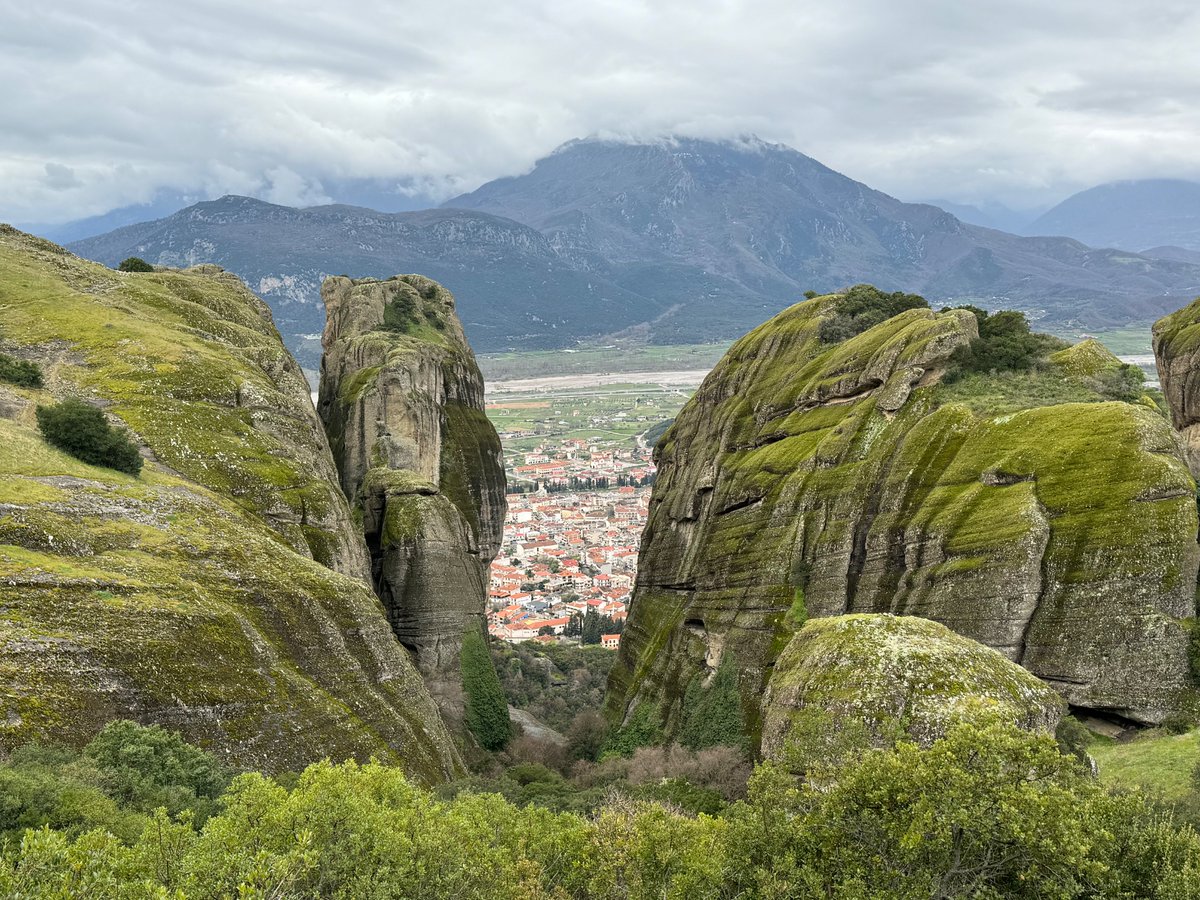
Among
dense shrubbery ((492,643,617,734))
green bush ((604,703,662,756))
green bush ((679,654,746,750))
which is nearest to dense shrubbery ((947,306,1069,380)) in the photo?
green bush ((679,654,746,750))

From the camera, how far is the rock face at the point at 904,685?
1074 inches

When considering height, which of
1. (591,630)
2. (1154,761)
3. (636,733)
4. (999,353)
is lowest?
(591,630)

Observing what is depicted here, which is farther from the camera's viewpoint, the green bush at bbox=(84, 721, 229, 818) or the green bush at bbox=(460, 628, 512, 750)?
the green bush at bbox=(460, 628, 512, 750)

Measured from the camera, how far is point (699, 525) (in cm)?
6197

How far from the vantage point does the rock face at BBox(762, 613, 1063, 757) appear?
27281 mm

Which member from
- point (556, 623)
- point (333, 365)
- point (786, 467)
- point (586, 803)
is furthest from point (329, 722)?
point (556, 623)

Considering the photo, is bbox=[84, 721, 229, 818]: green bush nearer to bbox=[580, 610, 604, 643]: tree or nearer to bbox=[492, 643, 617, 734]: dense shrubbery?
bbox=[492, 643, 617, 734]: dense shrubbery

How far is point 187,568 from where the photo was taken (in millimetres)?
32875

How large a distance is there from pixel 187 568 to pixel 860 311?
51.6 meters

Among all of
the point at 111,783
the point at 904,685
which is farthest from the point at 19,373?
the point at 904,685

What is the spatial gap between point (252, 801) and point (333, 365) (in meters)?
Answer: 73.0

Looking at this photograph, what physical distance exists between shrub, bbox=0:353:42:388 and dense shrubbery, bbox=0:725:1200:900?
34.9m

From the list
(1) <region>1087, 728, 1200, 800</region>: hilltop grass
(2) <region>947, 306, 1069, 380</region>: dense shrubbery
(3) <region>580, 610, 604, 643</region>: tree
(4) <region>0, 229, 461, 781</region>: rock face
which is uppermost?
(2) <region>947, 306, 1069, 380</region>: dense shrubbery

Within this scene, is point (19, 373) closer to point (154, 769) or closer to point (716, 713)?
point (154, 769)
